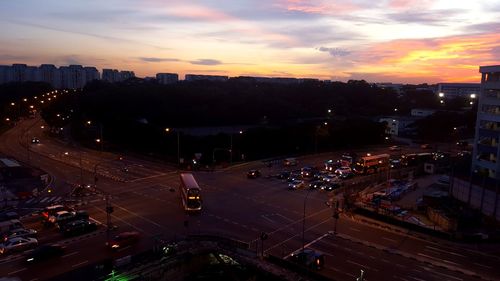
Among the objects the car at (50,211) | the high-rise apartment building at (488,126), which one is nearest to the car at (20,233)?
the car at (50,211)

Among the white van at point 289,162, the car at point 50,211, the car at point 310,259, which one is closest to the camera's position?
the car at point 310,259

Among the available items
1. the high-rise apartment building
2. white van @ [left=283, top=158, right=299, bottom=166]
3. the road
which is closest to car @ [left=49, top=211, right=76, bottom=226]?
the road

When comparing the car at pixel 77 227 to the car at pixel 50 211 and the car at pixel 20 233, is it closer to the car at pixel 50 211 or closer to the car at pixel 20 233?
the car at pixel 20 233

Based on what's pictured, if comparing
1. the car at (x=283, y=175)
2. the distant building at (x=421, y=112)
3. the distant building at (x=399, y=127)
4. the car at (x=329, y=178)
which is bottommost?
the car at (x=283, y=175)

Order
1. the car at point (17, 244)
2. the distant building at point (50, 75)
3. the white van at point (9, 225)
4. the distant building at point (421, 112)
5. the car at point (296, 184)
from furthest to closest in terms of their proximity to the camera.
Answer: the distant building at point (50, 75)
the distant building at point (421, 112)
the car at point (296, 184)
the white van at point (9, 225)
the car at point (17, 244)

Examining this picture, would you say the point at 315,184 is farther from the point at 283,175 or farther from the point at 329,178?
the point at 283,175
